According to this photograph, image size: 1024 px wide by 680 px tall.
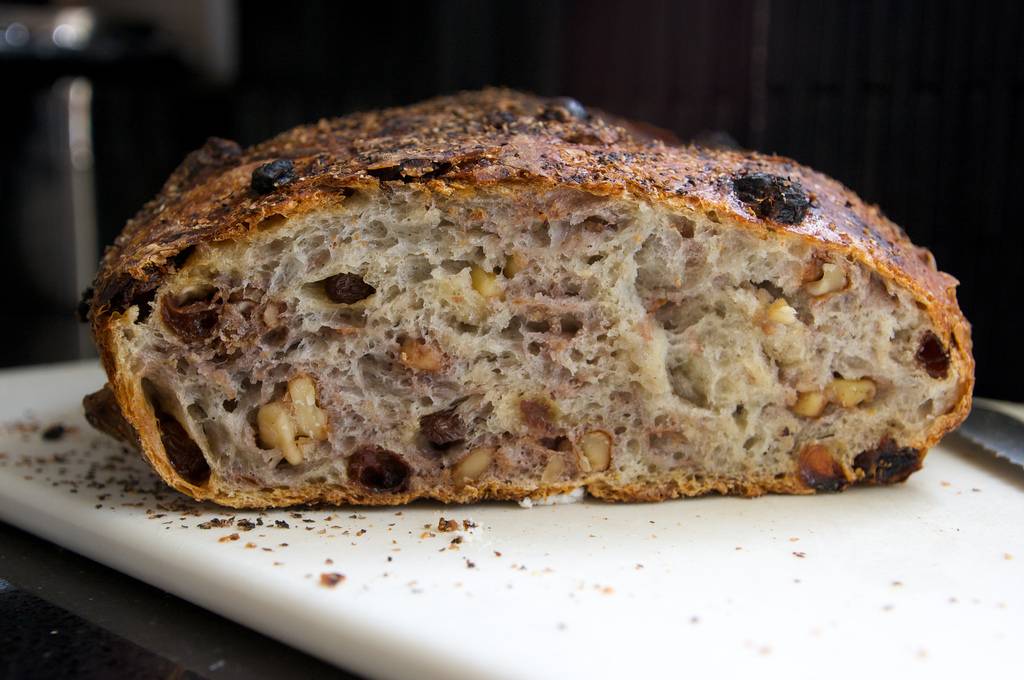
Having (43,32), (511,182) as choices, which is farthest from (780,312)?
(43,32)

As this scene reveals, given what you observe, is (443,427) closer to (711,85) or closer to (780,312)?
(780,312)

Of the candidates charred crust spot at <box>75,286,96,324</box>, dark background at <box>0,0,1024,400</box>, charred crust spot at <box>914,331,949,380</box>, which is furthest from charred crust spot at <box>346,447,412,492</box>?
dark background at <box>0,0,1024,400</box>

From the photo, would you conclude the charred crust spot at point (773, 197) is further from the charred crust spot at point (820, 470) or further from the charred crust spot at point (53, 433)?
the charred crust spot at point (53, 433)

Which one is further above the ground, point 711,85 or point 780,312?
point 711,85

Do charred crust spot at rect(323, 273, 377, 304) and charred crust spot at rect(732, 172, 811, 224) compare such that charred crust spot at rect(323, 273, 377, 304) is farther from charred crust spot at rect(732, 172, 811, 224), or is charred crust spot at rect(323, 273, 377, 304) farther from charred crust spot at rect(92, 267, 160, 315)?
charred crust spot at rect(732, 172, 811, 224)

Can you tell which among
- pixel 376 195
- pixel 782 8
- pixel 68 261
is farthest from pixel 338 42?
pixel 376 195
